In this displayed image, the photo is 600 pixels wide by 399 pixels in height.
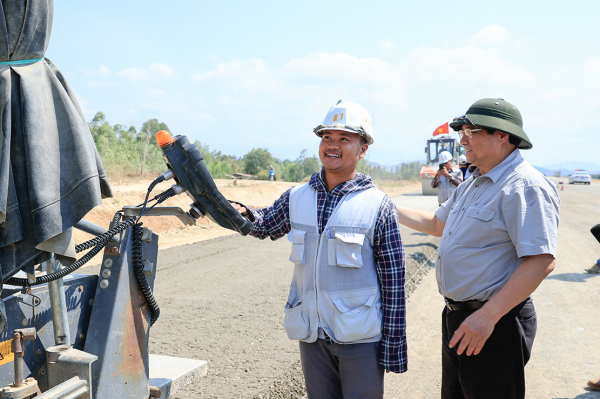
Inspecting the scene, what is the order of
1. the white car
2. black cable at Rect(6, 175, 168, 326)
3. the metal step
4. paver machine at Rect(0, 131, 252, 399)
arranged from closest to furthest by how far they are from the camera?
paver machine at Rect(0, 131, 252, 399), black cable at Rect(6, 175, 168, 326), the metal step, the white car

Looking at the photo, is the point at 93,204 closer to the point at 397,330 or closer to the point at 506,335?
the point at 397,330

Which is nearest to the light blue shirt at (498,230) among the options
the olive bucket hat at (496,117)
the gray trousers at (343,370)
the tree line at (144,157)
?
the olive bucket hat at (496,117)

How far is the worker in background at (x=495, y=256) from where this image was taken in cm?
252

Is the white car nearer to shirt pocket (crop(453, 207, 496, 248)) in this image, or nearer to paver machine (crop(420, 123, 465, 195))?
paver machine (crop(420, 123, 465, 195))

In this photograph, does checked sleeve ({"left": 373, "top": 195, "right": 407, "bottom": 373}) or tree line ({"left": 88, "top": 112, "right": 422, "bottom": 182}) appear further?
tree line ({"left": 88, "top": 112, "right": 422, "bottom": 182})

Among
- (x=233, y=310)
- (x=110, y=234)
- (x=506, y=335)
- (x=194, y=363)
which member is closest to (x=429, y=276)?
(x=233, y=310)

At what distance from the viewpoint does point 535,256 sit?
2520mm

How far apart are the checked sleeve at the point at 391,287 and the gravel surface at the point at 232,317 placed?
1.85m

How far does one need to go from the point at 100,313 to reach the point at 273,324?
12.5 feet

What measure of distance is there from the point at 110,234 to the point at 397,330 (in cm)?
146

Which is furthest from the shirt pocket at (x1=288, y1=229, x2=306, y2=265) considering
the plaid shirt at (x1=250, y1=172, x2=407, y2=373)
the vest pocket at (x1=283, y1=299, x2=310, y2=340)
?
the vest pocket at (x1=283, y1=299, x2=310, y2=340)

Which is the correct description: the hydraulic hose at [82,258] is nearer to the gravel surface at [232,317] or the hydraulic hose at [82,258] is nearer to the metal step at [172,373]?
the metal step at [172,373]

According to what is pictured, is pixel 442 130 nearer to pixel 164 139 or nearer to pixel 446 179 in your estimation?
pixel 446 179

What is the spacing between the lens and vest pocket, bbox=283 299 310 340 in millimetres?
2529
